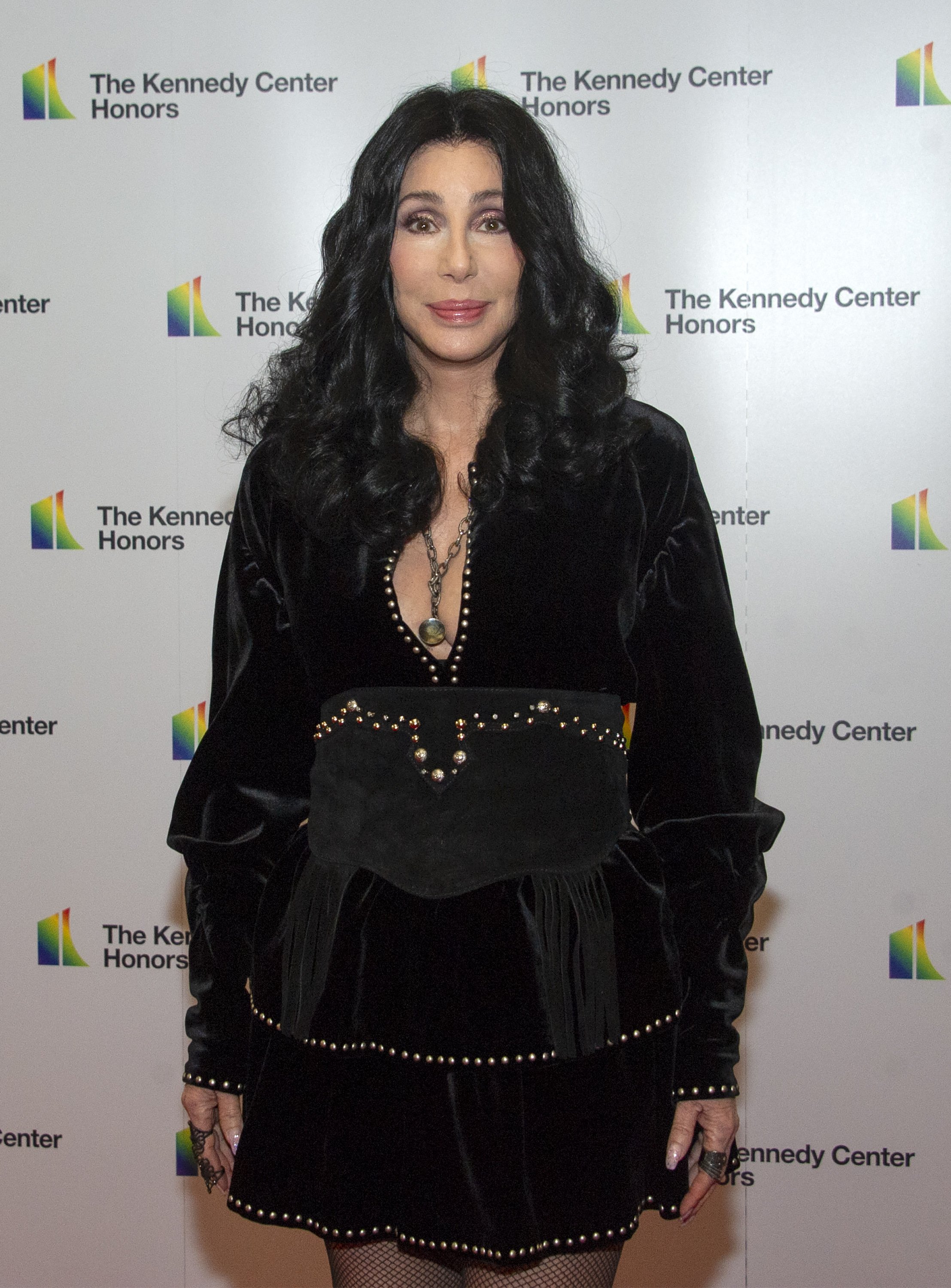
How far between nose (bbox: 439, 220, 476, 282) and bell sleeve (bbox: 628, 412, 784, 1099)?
0.29 metres

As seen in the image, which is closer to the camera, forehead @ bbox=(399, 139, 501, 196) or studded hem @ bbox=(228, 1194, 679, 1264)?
studded hem @ bbox=(228, 1194, 679, 1264)

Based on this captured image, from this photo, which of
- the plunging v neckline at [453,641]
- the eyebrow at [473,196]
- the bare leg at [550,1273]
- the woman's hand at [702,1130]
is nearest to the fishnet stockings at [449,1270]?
the bare leg at [550,1273]

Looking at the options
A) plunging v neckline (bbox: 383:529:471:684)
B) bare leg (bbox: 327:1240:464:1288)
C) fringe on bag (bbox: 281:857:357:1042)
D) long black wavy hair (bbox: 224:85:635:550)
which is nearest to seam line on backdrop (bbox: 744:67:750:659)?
long black wavy hair (bbox: 224:85:635:550)

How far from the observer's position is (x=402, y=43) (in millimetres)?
2320

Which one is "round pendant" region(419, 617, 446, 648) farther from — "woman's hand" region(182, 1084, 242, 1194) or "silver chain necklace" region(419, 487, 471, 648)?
"woman's hand" region(182, 1084, 242, 1194)

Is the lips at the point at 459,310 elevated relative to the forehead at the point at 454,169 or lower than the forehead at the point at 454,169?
lower

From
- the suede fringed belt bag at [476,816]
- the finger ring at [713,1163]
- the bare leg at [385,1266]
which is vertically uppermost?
the suede fringed belt bag at [476,816]

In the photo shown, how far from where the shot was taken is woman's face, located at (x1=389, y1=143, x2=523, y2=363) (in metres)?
1.40

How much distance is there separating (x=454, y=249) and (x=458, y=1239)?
1147mm

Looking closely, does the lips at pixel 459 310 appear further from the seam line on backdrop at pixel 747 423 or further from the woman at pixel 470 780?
the seam line on backdrop at pixel 747 423

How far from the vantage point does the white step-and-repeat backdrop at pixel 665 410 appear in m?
2.29

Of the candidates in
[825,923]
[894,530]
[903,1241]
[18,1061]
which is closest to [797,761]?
[825,923]

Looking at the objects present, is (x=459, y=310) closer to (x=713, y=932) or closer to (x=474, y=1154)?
(x=713, y=932)

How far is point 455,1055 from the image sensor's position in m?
1.29
